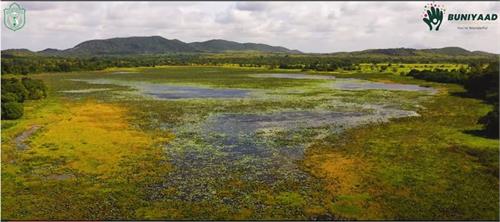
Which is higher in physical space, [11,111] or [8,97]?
[8,97]

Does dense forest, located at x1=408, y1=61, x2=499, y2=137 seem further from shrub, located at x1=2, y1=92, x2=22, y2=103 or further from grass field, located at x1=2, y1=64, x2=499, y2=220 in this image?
shrub, located at x1=2, y1=92, x2=22, y2=103

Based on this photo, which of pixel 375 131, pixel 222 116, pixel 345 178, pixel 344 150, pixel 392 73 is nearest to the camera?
pixel 345 178

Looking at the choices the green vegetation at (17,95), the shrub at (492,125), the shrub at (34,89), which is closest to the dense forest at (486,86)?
the shrub at (492,125)

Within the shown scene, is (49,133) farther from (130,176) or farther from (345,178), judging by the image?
(345,178)

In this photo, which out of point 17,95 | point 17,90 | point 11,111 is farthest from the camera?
point 17,90

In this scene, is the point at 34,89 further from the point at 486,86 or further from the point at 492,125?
the point at 486,86

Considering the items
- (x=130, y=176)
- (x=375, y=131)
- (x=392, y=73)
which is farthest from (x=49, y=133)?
(x=392, y=73)

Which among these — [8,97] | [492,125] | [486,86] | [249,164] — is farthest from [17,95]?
[486,86]
